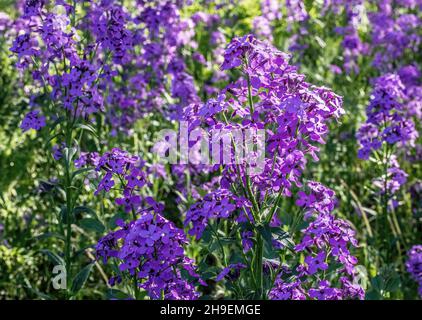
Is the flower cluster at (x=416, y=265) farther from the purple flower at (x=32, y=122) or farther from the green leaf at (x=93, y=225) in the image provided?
the purple flower at (x=32, y=122)

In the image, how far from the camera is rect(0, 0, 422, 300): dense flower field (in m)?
2.75

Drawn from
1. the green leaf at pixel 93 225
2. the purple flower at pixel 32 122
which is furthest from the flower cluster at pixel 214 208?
the purple flower at pixel 32 122

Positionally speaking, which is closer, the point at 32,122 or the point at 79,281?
the point at 79,281

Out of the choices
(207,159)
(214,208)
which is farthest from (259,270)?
(207,159)

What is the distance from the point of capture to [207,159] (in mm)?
3998

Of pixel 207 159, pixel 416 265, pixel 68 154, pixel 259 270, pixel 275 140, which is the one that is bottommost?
pixel 259 270

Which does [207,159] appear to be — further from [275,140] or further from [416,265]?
[275,140]

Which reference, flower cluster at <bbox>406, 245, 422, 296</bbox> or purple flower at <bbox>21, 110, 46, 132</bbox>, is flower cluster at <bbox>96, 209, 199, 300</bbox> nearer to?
purple flower at <bbox>21, 110, 46, 132</bbox>

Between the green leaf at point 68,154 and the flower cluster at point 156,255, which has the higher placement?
the green leaf at point 68,154

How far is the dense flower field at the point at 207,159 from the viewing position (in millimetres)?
2754

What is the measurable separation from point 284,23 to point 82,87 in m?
3.35

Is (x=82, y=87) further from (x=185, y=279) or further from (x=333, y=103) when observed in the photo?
(x=333, y=103)

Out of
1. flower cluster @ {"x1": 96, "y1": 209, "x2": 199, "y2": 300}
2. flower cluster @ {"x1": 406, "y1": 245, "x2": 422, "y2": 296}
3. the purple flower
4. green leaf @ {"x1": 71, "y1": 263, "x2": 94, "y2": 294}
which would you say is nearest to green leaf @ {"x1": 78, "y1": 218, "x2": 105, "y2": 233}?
green leaf @ {"x1": 71, "y1": 263, "x2": 94, "y2": 294}

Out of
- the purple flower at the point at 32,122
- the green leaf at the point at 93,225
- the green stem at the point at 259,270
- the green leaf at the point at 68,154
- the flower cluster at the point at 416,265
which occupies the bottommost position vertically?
the green stem at the point at 259,270
